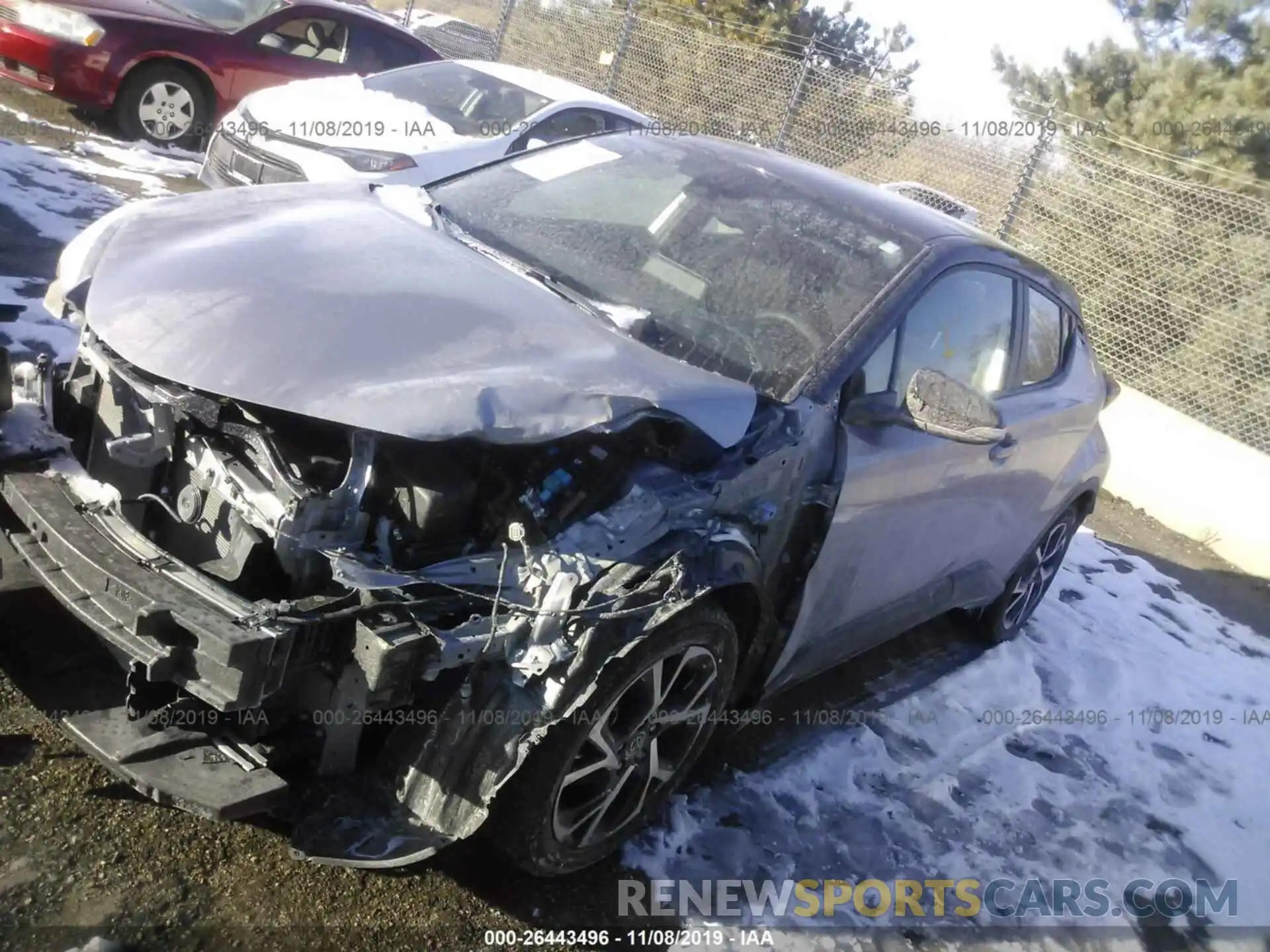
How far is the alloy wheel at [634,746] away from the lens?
271 cm

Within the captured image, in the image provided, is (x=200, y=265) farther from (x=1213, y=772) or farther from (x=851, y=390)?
(x=1213, y=772)

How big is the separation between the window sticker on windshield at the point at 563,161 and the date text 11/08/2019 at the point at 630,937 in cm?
262

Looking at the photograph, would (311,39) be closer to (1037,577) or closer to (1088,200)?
(1088,200)

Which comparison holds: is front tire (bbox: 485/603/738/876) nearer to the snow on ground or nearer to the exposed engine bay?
the exposed engine bay

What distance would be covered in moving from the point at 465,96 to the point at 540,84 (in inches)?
28.2

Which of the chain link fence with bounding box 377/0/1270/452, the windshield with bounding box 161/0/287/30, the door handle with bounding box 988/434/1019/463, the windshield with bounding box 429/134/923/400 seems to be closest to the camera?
the windshield with bounding box 429/134/923/400

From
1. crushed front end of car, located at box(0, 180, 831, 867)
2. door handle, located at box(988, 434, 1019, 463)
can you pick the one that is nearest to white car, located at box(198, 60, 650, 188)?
door handle, located at box(988, 434, 1019, 463)

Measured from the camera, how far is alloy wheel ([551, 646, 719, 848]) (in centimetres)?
271

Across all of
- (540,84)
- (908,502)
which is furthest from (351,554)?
(540,84)

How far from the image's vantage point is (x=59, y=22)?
26.9 ft

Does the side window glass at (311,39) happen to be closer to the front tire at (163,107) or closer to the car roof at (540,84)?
the front tire at (163,107)

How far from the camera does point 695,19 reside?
17.8 meters

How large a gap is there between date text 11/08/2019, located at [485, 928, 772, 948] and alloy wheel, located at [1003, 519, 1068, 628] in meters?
2.65

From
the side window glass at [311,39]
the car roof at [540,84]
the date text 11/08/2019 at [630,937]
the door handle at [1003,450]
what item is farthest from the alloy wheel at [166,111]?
the date text 11/08/2019 at [630,937]
